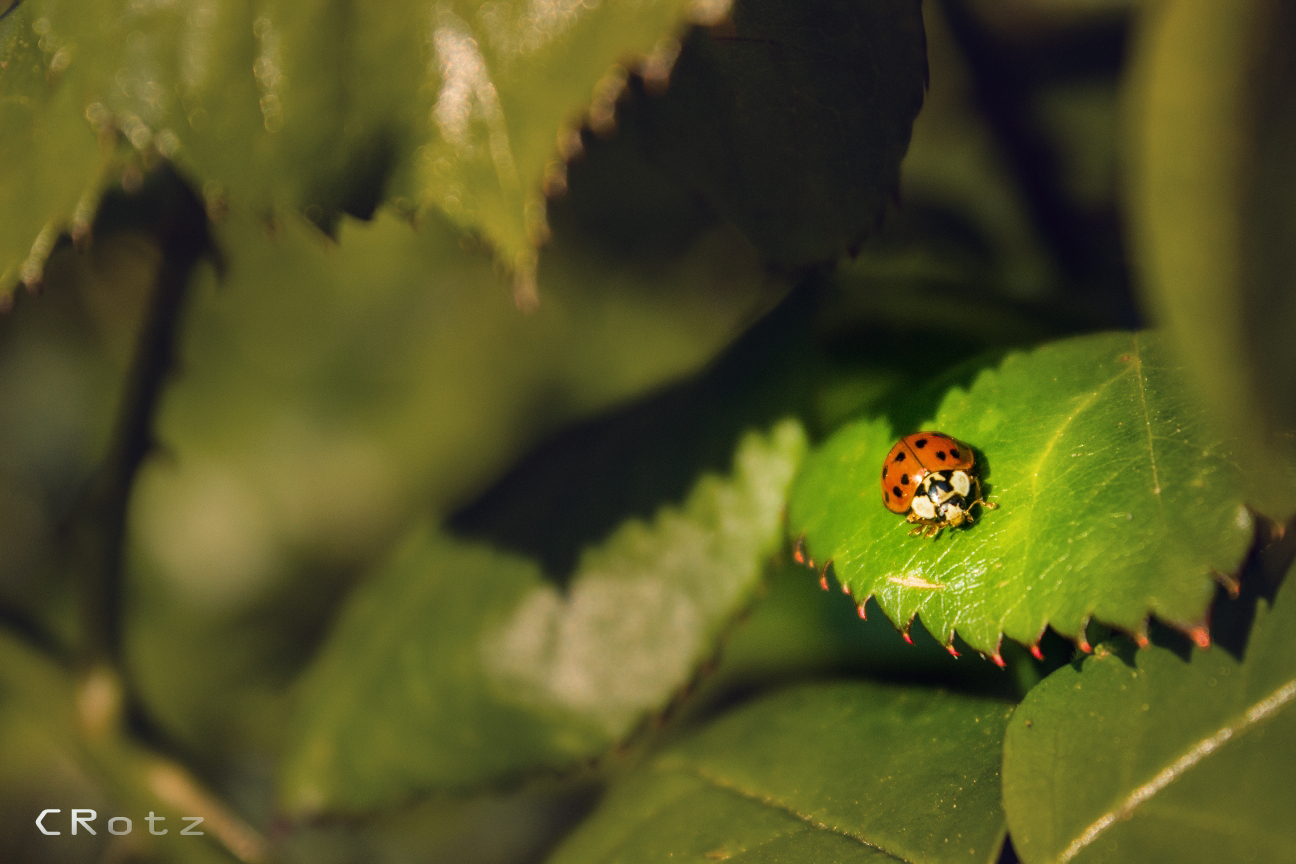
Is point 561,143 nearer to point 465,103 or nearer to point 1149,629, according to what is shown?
point 465,103

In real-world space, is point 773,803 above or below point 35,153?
below

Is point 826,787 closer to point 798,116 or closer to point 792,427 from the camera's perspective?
point 792,427

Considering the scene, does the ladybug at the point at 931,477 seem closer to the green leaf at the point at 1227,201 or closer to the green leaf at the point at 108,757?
the green leaf at the point at 1227,201

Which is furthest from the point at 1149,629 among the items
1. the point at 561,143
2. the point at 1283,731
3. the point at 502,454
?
the point at 502,454

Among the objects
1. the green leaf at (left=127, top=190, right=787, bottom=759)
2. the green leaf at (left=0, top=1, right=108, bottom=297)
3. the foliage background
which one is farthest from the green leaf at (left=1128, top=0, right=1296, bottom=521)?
the green leaf at (left=127, top=190, right=787, bottom=759)

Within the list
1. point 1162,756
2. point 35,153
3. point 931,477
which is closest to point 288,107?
point 35,153

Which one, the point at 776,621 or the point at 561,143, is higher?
the point at 561,143
